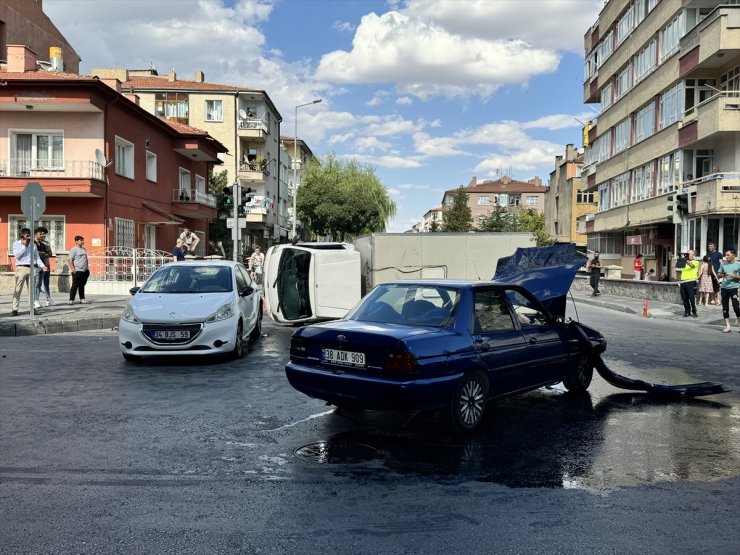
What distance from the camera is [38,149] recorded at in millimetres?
26594

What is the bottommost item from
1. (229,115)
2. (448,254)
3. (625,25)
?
(448,254)

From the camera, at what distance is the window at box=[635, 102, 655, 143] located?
37.1 meters

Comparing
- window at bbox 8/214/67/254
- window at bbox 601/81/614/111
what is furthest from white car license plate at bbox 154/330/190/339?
window at bbox 601/81/614/111

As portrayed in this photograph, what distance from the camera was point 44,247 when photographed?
1677 cm

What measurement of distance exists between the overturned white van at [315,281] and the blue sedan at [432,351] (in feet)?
25.3

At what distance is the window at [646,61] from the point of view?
3662 centimetres

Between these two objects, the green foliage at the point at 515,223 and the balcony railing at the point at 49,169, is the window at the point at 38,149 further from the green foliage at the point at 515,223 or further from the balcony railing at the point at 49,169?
Answer: the green foliage at the point at 515,223

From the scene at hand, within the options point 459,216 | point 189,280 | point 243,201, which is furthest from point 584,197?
point 189,280

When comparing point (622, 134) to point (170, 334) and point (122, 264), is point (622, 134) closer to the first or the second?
point (122, 264)

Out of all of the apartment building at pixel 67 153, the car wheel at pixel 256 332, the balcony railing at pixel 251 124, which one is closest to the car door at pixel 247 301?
the car wheel at pixel 256 332

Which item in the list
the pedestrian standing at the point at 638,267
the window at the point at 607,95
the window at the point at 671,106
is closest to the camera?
the window at the point at 671,106

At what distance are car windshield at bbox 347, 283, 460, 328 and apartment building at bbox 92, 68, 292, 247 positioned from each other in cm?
4242

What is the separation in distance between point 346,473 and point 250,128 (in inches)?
1972

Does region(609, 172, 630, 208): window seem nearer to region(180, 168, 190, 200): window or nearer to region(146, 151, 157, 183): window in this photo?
region(180, 168, 190, 200): window
